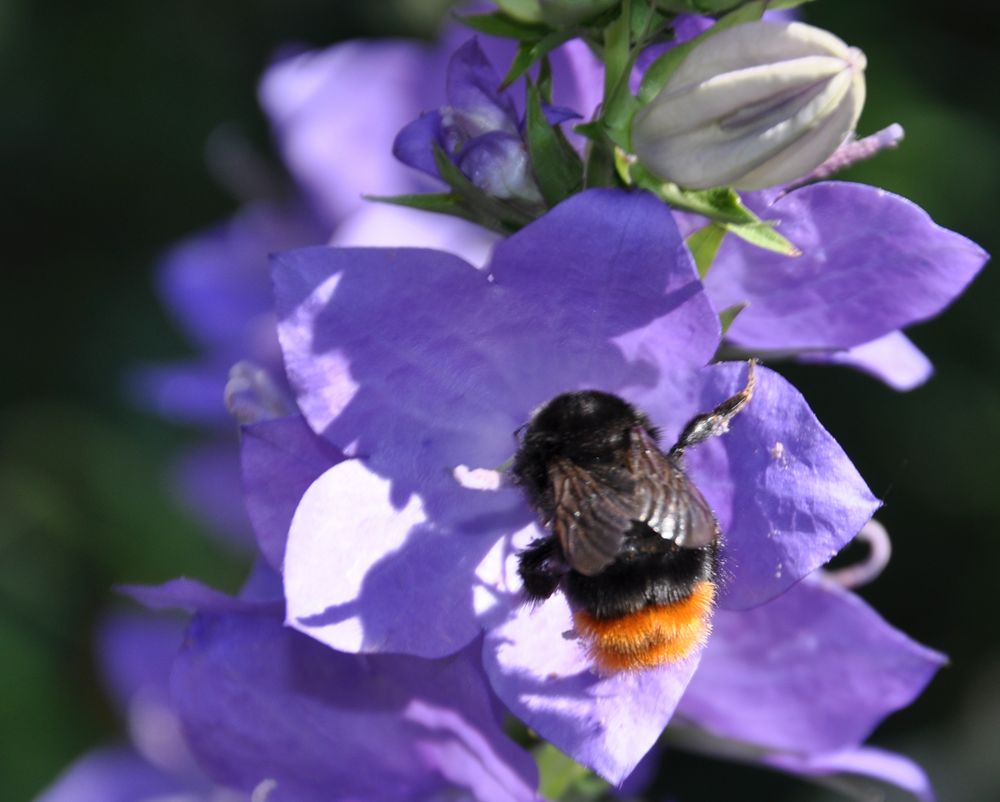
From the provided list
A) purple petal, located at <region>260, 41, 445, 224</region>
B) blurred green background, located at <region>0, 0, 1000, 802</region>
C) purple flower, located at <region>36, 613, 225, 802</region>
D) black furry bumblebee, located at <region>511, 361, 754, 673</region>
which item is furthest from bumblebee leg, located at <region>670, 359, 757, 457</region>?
purple petal, located at <region>260, 41, 445, 224</region>

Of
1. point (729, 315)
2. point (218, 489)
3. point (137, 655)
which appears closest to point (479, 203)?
point (729, 315)

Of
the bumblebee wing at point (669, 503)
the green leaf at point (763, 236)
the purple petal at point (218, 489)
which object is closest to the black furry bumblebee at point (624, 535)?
the bumblebee wing at point (669, 503)

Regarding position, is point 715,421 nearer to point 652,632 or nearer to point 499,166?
point 652,632

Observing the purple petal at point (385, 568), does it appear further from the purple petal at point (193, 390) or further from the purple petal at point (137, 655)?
the purple petal at point (193, 390)

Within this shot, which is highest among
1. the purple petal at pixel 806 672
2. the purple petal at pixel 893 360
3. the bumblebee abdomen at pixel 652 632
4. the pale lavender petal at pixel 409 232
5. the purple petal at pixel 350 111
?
the bumblebee abdomen at pixel 652 632

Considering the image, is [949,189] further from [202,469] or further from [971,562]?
[202,469]

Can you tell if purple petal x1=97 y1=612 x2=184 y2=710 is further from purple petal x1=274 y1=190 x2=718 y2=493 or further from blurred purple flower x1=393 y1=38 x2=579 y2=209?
blurred purple flower x1=393 y1=38 x2=579 y2=209
